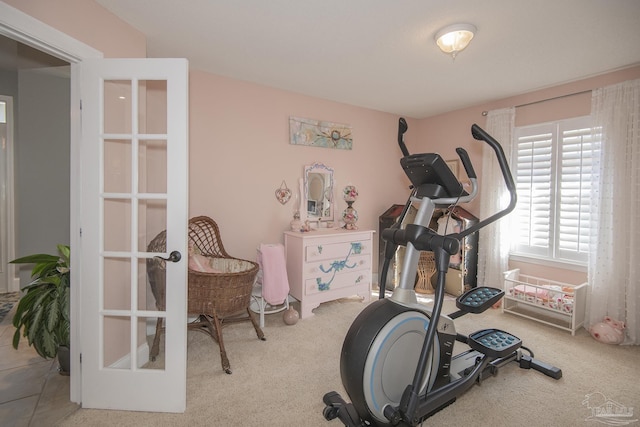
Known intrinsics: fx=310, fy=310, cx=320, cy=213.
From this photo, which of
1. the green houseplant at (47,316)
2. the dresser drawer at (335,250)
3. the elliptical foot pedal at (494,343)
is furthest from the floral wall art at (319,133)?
the elliptical foot pedal at (494,343)

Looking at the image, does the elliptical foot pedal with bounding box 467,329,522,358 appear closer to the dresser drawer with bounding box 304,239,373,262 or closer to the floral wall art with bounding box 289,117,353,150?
the dresser drawer with bounding box 304,239,373,262

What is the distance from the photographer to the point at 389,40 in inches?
92.4

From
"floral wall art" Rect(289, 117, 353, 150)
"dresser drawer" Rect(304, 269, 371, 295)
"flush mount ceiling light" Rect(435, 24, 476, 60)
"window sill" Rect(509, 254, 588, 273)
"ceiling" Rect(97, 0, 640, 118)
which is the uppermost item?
"ceiling" Rect(97, 0, 640, 118)

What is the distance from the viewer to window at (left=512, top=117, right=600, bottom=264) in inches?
121

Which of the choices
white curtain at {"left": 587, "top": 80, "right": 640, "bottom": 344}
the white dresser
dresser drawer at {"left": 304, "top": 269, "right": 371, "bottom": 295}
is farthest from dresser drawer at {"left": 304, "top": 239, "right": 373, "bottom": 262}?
white curtain at {"left": 587, "top": 80, "right": 640, "bottom": 344}

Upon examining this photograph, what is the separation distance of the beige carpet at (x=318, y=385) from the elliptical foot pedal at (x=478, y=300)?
54cm

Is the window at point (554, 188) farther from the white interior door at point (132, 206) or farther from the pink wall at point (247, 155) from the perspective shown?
the white interior door at point (132, 206)

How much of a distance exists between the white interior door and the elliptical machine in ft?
3.30

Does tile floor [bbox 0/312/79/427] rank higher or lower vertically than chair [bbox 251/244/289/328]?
lower

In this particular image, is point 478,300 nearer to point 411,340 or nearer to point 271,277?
point 411,340

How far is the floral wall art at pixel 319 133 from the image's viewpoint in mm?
3594

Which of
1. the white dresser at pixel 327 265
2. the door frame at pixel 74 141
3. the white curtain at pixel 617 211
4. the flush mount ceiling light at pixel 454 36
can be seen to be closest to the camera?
the door frame at pixel 74 141

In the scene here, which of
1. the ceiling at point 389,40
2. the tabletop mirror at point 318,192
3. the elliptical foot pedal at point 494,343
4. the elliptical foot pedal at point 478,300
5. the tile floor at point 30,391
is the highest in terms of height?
the ceiling at point 389,40

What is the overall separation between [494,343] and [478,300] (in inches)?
14.1
